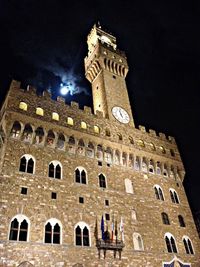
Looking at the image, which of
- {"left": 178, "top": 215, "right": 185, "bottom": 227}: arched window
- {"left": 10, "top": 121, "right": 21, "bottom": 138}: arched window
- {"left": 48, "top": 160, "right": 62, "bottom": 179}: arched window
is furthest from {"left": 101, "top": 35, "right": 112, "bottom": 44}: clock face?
{"left": 178, "top": 215, "right": 185, "bottom": 227}: arched window

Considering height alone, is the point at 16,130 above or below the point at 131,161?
above

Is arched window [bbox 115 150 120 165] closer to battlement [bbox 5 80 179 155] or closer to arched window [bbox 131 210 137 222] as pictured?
battlement [bbox 5 80 179 155]

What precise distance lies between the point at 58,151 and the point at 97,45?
17294mm

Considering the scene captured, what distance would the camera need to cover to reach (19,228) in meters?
15.7

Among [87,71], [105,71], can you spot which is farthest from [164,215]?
[87,71]

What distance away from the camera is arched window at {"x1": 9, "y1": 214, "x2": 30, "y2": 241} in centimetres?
1533

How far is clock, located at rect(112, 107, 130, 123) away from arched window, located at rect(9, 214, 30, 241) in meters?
13.8

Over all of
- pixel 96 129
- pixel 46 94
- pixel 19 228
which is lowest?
pixel 19 228

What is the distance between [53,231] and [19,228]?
2.25 metres

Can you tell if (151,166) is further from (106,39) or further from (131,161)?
(106,39)

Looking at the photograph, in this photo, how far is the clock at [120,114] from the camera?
26344 millimetres

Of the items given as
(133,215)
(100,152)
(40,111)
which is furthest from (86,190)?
(40,111)

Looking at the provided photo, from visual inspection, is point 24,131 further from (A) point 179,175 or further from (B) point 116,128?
(A) point 179,175

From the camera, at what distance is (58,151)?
20.6 metres
